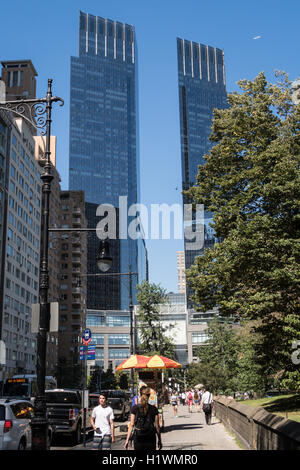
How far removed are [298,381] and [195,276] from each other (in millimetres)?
8210

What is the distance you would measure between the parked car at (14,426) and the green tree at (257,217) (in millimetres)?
9852

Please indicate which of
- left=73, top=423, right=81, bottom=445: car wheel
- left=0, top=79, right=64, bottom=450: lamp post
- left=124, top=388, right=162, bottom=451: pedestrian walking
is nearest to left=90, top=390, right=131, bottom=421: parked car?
left=73, top=423, right=81, bottom=445: car wheel

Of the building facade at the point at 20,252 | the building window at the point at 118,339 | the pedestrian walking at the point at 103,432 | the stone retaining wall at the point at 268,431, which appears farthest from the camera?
the building window at the point at 118,339

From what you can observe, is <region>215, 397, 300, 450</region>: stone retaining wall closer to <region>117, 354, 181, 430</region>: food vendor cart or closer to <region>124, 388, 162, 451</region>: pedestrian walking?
<region>124, 388, 162, 451</region>: pedestrian walking

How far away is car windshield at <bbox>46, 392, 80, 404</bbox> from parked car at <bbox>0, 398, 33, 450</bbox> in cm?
574

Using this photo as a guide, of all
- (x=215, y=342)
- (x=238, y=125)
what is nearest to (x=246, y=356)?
(x=238, y=125)

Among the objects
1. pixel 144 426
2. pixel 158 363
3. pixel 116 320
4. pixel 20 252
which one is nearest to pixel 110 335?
pixel 116 320

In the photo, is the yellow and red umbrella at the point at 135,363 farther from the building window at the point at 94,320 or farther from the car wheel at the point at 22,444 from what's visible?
the building window at the point at 94,320

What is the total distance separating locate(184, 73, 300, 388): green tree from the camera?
20766 millimetres

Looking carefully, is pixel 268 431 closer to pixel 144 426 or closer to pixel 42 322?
pixel 144 426

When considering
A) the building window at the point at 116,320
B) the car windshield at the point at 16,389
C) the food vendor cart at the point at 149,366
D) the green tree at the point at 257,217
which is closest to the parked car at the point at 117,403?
the food vendor cart at the point at 149,366

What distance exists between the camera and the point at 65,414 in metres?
19.0

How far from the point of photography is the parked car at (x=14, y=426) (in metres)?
12.8

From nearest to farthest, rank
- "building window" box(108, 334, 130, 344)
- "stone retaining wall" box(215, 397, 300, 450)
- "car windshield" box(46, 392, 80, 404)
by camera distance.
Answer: "stone retaining wall" box(215, 397, 300, 450) → "car windshield" box(46, 392, 80, 404) → "building window" box(108, 334, 130, 344)
